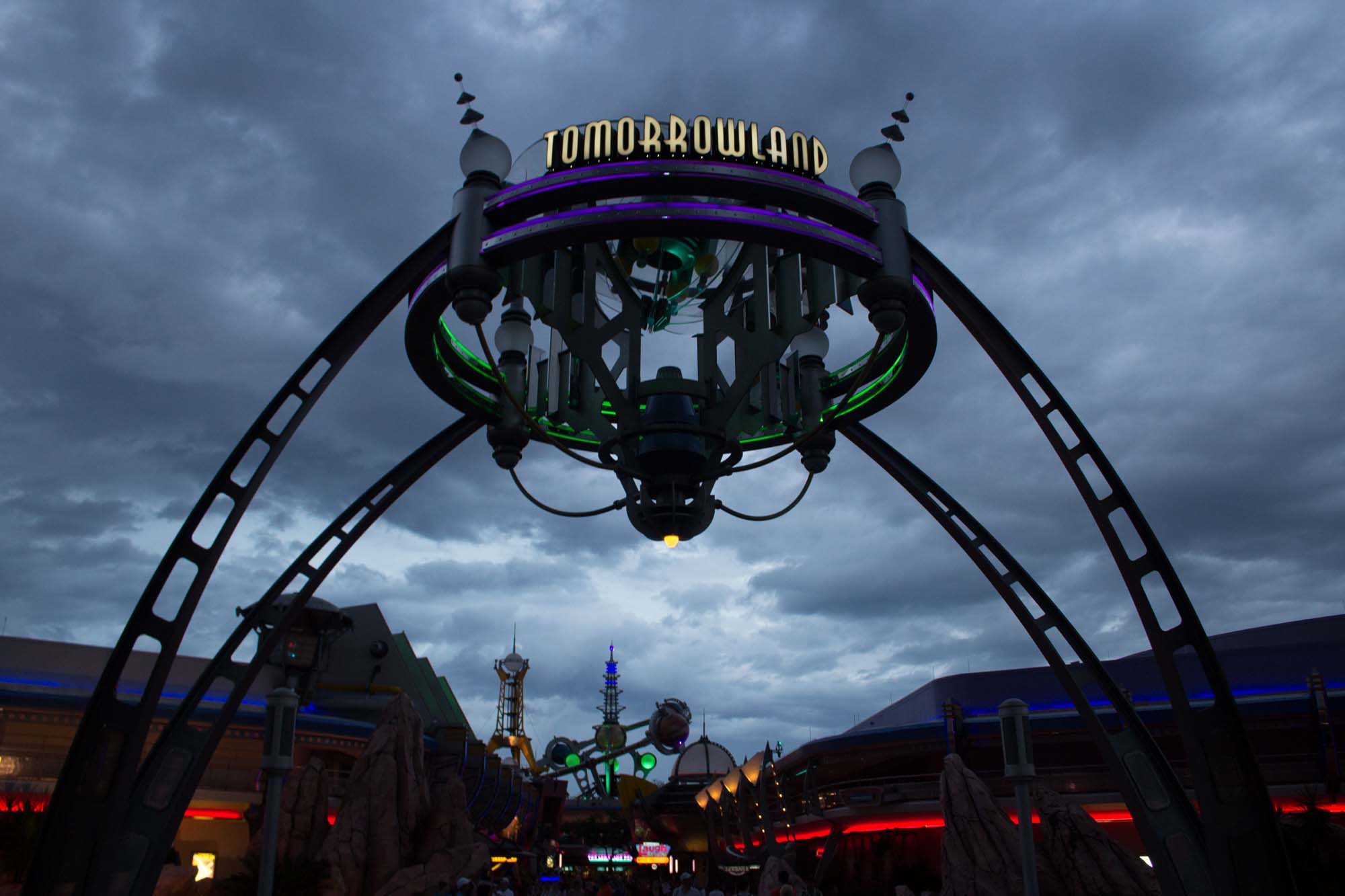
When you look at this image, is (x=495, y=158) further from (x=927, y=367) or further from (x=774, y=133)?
(x=927, y=367)

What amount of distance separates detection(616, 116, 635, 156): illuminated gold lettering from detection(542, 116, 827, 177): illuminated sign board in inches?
0.4

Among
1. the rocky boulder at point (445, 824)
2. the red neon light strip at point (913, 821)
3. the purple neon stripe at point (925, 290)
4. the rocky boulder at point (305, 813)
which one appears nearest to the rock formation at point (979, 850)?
the red neon light strip at point (913, 821)

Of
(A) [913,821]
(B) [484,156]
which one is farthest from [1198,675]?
(B) [484,156]

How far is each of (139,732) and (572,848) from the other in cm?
8466

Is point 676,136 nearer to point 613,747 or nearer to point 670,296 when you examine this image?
point 670,296

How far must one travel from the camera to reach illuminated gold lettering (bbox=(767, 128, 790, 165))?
14.2m

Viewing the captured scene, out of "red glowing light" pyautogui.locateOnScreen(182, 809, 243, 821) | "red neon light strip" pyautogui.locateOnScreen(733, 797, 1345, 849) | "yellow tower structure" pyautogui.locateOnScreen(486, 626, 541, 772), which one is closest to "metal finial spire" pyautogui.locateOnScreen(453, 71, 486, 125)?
"red neon light strip" pyautogui.locateOnScreen(733, 797, 1345, 849)

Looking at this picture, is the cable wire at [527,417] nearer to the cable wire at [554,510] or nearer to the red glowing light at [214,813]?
the cable wire at [554,510]

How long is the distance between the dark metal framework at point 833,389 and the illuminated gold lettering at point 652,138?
2.16ft

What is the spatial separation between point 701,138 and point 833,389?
738 centimetres

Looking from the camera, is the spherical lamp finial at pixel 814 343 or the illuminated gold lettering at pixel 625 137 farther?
the spherical lamp finial at pixel 814 343

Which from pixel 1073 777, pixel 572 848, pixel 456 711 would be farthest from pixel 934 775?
pixel 572 848

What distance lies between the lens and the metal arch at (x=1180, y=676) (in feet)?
51.1

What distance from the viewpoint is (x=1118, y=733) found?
19.4 m
